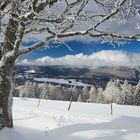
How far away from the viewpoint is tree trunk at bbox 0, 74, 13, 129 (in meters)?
13.4

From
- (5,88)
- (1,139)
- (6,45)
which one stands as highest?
(6,45)

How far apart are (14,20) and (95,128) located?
4792 mm

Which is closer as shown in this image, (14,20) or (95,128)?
(14,20)

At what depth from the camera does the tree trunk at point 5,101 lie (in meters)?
13.4

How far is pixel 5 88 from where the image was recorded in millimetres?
13477

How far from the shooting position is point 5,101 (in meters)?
13.5

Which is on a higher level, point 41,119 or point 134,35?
point 134,35

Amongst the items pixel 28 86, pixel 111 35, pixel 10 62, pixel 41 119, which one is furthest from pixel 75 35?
pixel 28 86

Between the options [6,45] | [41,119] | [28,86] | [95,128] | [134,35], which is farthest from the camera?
[28,86]

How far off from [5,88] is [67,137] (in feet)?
7.93

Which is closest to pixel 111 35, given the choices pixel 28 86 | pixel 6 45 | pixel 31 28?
pixel 31 28

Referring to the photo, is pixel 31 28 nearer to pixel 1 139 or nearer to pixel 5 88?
pixel 5 88

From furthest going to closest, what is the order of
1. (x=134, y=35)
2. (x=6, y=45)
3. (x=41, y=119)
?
(x=41, y=119) → (x=6, y=45) → (x=134, y=35)

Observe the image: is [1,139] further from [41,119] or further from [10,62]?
[41,119]
